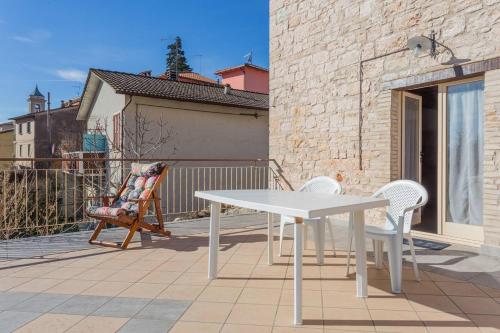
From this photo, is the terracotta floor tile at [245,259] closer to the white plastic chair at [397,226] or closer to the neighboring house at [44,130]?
the white plastic chair at [397,226]

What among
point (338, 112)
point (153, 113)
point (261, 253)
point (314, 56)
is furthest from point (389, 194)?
point (153, 113)

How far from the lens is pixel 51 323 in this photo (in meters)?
2.44

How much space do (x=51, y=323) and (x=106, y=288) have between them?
2.23 ft

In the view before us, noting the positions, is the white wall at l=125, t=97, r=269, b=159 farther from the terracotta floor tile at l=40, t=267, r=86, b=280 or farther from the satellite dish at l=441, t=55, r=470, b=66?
the satellite dish at l=441, t=55, r=470, b=66

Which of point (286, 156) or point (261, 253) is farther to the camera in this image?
point (286, 156)

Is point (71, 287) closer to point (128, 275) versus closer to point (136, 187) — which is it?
point (128, 275)

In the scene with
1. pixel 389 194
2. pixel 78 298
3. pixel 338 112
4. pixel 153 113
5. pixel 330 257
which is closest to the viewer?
pixel 78 298

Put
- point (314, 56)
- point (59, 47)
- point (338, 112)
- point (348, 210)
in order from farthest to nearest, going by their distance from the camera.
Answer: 1. point (59, 47)
2. point (314, 56)
3. point (338, 112)
4. point (348, 210)

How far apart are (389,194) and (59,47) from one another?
74.0 ft

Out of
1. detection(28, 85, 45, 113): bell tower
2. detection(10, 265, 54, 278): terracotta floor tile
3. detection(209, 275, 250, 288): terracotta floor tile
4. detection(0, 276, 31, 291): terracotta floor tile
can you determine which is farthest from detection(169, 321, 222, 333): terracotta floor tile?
detection(28, 85, 45, 113): bell tower

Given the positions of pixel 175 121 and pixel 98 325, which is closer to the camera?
pixel 98 325

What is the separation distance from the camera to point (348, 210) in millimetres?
2543

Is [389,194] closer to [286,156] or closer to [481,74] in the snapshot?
[481,74]

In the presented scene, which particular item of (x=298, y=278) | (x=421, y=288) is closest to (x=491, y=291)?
(x=421, y=288)
